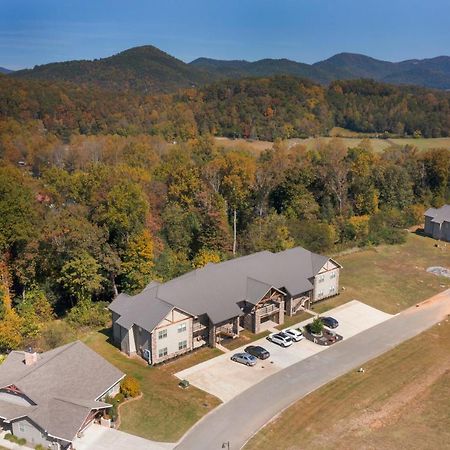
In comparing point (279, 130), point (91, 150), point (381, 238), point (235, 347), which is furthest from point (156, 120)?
point (235, 347)

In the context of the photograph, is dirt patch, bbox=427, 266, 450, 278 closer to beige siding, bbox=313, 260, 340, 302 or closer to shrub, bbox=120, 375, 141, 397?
beige siding, bbox=313, 260, 340, 302

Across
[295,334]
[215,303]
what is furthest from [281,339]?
[215,303]

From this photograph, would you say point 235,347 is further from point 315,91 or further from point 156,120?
point 315,91

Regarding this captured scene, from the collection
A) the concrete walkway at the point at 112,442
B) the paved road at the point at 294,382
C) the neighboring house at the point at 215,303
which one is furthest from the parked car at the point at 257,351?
the concrete walkway at the point at 112,442

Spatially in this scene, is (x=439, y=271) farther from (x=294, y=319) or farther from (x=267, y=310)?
(x=267, y=310)

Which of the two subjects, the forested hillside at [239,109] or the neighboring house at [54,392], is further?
the forested hillside at [239,109]

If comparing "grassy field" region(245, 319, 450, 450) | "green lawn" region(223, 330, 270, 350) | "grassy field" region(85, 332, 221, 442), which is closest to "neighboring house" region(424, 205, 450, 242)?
"grassy field" region(245, 319, 450, 450)

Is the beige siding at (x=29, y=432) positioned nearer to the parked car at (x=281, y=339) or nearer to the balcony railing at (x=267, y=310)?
the parked car at (x=281, y=339)
